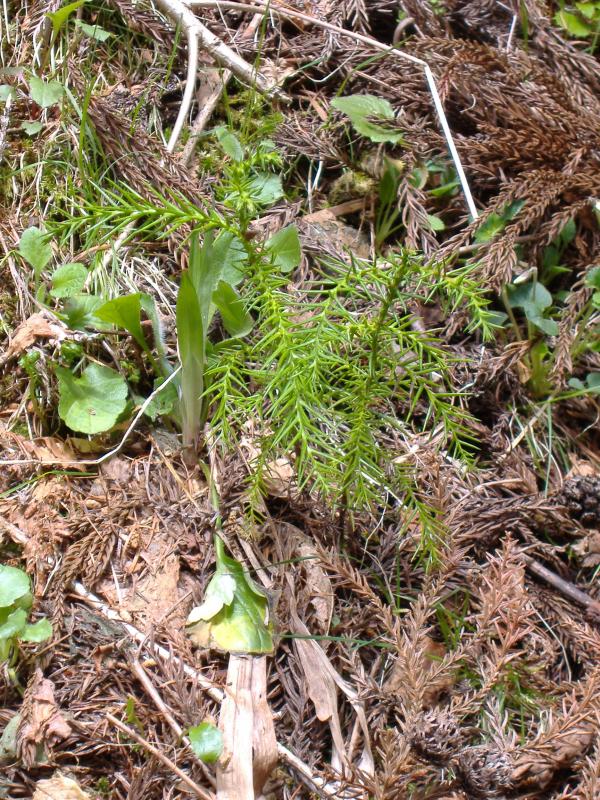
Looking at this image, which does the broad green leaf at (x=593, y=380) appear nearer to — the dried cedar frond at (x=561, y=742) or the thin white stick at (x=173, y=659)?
the dried cedar frond at (x=561, y=742)

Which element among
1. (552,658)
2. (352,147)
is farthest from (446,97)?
(552,658)

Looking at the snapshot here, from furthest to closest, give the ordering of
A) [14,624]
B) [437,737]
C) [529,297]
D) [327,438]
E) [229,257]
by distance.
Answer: [529,297] < [229,257] < [327,438] < [14,624] < [437,737]

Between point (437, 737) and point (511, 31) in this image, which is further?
point (511, 31)

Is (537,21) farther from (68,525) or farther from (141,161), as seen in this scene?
(68,525)

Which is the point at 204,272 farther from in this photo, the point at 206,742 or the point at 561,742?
the point at 561,742

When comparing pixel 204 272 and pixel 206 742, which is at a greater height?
pixel 204 272

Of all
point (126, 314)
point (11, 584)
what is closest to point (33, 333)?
point (126, 314)

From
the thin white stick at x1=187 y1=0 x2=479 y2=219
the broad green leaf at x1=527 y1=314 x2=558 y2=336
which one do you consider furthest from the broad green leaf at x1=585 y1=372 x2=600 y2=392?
the thin white stick at x1=187 y1=0 x2=479 y2=219

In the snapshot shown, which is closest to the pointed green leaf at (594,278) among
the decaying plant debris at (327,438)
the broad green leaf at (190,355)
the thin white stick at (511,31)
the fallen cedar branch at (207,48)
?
the decaying plant debris at (327,438)
